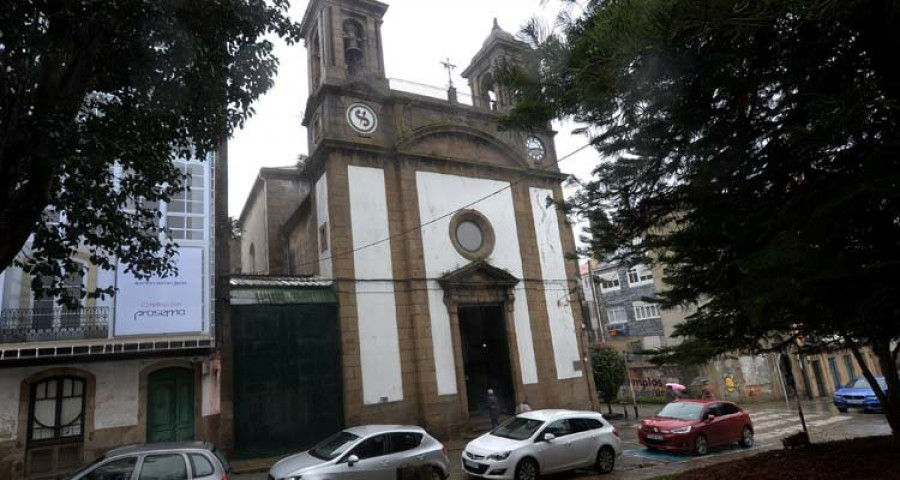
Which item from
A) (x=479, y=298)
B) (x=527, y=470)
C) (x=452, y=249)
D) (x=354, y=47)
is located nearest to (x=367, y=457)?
(x=527, y=470)

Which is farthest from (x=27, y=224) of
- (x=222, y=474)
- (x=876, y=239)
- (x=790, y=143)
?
(x=876, y=239)

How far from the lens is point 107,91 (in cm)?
784

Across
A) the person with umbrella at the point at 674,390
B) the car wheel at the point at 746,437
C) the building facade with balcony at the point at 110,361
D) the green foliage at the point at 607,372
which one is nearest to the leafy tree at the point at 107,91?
the building facade with balcony at the point at 110,361

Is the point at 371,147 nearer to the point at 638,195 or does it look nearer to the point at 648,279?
the point at 638,195

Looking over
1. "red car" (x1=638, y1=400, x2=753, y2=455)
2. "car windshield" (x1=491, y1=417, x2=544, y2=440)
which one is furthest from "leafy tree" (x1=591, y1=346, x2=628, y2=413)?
"car windshield" (x1=491, y1=417, x2=544, y2=440)

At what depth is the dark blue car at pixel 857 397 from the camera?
20664 millimetres

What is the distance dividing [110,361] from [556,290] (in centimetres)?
1545

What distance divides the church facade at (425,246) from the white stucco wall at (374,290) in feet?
0.13

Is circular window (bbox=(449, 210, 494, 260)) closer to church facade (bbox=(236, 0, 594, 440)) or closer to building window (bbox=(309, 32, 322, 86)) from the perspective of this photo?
church facade (bbox=(236, 0, 594, 440))

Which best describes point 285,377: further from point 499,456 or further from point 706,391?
point 706,391

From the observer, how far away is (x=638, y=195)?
562 centimetres

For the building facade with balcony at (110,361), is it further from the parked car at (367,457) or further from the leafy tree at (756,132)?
the leafy tree at (756,132)

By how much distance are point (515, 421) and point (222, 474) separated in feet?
22.9

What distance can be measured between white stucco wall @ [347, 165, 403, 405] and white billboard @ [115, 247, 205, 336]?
16.0ft
